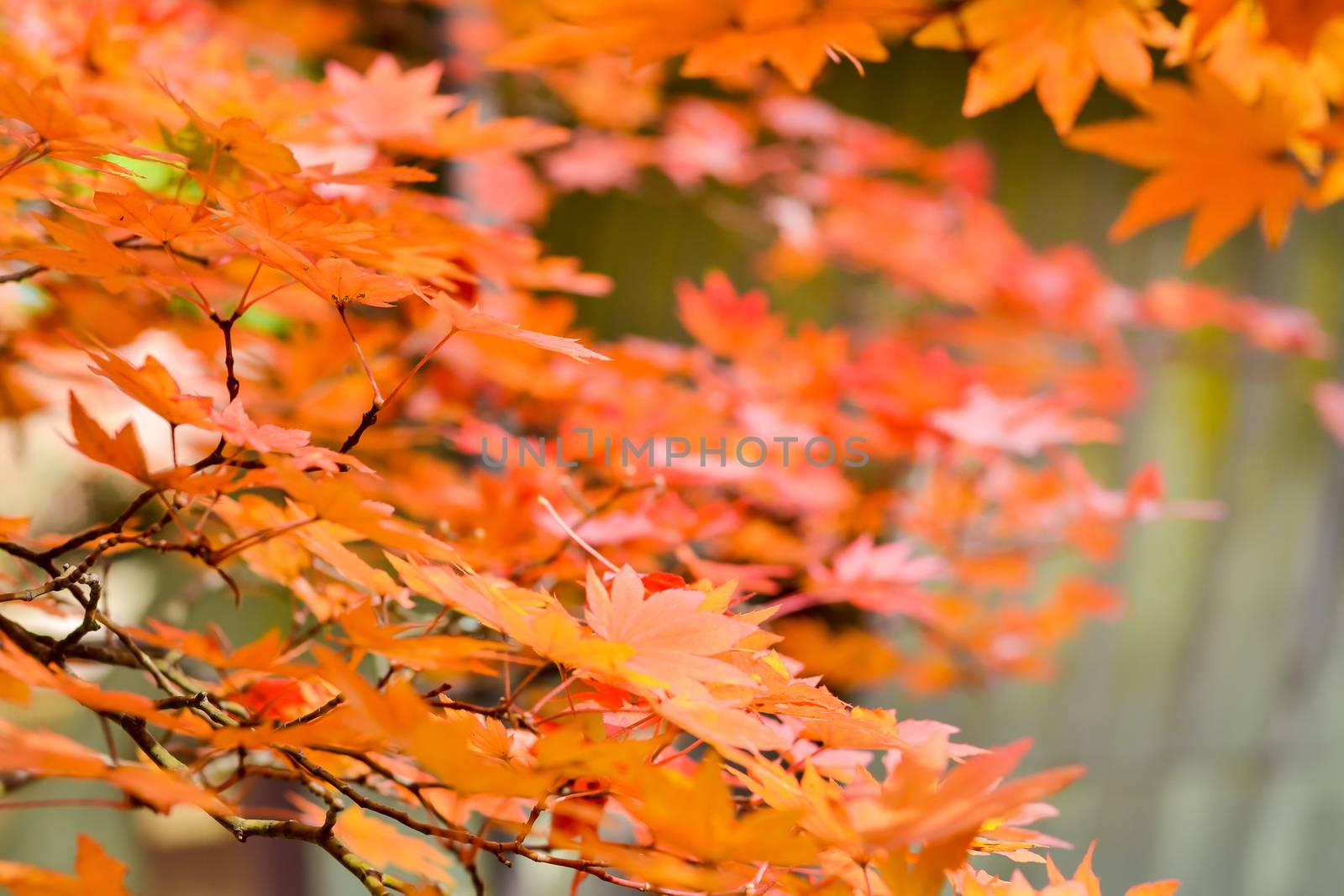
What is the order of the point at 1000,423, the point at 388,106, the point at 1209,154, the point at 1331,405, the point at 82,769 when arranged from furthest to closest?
the point at 1331,405 → the point at 1000,423 → the point at 388,106 → the point at 1209,154 → the point at 82,769

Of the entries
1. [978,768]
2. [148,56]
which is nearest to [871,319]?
[148,56]

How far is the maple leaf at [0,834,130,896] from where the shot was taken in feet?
1.13

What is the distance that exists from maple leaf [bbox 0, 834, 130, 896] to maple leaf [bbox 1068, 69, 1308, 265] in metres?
0.58

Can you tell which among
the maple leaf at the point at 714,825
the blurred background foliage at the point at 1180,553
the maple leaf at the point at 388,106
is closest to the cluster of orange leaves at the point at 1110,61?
the maple leaf at the point at 388,106

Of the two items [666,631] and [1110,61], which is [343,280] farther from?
[1110,61]

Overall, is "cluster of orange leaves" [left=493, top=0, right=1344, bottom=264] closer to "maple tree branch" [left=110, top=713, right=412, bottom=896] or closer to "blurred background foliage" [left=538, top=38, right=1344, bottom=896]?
"maple tree branch" [left=110, top=713, right=412, bottom=896]

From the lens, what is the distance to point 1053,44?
0.52m

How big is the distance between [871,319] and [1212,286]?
94cm

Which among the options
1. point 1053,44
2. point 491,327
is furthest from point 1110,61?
point 491,327

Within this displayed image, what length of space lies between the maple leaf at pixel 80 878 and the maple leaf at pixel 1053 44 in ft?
1.85

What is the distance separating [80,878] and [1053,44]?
25.1 inches

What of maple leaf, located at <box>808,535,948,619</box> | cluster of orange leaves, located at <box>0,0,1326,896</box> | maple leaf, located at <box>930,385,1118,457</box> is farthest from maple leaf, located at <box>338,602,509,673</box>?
maple leaf, located at <box>930,385,1118,457</box>

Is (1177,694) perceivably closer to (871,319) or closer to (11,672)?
(871,319)

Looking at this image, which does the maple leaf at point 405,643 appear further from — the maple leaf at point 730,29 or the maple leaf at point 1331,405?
the maple leaf at point 1331,405
